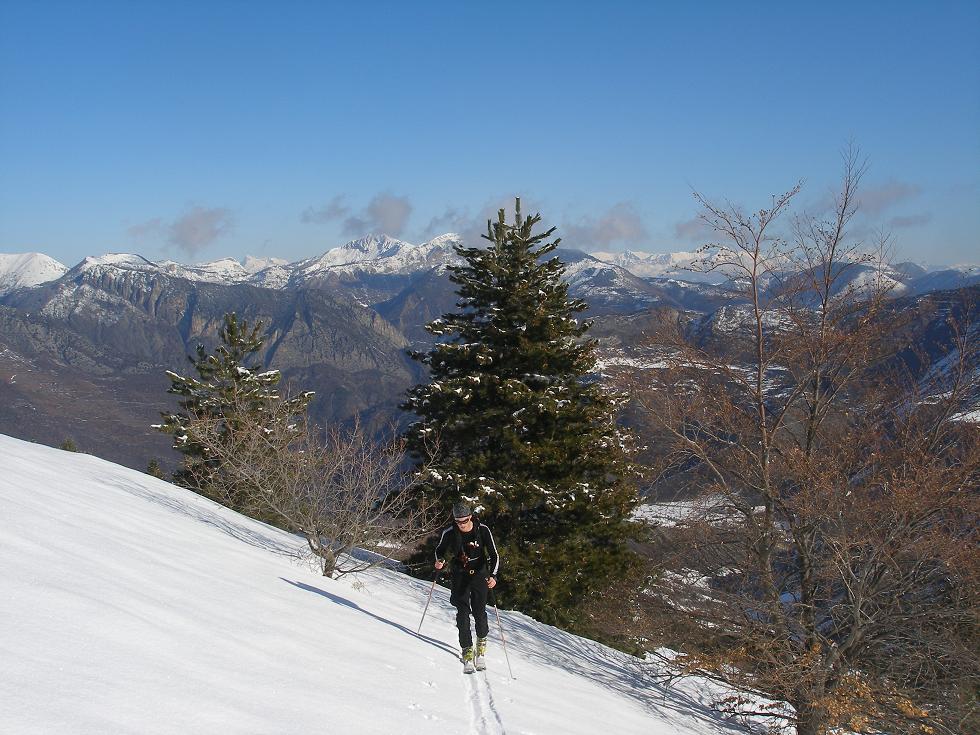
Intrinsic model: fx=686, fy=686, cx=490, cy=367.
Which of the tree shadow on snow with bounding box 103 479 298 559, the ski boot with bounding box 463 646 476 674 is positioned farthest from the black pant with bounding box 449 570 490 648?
the tree shadow on snow with bounding box 103 479 298 559

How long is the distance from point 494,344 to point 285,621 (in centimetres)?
1425

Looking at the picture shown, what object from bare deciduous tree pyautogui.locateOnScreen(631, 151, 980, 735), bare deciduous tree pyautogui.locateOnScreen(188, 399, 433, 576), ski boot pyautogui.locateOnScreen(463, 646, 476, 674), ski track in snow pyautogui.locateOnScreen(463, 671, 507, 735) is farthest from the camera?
bare deciduous tree pyautogui.locateOnScreen(188, 399, 433, 576)

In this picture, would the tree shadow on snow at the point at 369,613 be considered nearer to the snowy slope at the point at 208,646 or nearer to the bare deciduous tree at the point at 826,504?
the snowy slope at the point at 208,646

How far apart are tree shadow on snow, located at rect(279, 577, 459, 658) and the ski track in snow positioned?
0.96 m

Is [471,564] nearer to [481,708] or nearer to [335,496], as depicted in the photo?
[481,708]

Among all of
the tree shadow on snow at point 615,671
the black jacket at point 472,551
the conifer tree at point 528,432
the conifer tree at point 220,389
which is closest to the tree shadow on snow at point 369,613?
the black jacket at point 472,551

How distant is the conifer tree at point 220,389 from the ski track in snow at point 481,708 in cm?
2064

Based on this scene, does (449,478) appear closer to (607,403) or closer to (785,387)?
(607,403)

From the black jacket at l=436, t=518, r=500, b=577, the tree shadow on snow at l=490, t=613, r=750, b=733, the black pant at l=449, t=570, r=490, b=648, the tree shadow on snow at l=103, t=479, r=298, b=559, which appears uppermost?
the black jacket at l=436, t=518, r=500, b=577

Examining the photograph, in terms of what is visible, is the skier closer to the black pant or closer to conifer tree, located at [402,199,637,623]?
the black pant

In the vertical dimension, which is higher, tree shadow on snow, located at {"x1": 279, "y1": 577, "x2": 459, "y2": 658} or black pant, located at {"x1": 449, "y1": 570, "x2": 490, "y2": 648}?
black pant, located at {"x1": 449, "y1": 570, "x2": 490, "y2": 648}

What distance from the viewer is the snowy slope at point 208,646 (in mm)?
3842

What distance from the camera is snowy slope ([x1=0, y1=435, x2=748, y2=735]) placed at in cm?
384

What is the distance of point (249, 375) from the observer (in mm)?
30344
